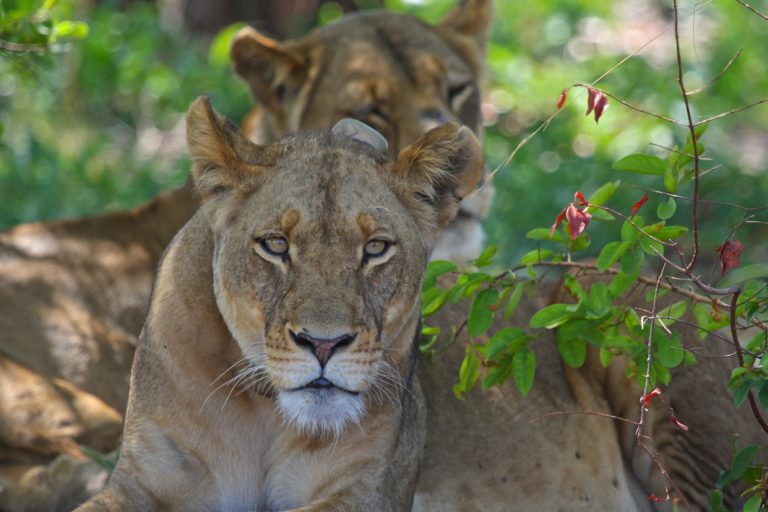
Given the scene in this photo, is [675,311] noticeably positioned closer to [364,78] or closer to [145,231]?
[364,78]

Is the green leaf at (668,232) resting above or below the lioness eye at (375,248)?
below

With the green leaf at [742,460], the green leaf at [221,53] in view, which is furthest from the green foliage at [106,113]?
the green leaf at [742,460]

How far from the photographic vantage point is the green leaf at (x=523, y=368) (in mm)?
3314

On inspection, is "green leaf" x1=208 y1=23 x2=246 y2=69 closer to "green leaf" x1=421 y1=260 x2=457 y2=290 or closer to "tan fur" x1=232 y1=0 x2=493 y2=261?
"tan fur" x1=232 y1=0 x2=493 y2=261

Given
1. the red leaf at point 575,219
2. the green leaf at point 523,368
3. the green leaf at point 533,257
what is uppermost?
the red leaf at point 575,219

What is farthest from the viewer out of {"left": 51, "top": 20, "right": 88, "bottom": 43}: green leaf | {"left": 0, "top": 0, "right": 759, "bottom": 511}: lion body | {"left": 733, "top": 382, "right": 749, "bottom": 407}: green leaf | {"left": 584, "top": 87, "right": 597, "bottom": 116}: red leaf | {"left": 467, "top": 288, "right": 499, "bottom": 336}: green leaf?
{"left": 51, "top": 20, "right": 88, "bottom": 43}: green leaf

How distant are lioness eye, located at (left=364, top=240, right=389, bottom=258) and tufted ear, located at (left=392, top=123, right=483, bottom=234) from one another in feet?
0.78

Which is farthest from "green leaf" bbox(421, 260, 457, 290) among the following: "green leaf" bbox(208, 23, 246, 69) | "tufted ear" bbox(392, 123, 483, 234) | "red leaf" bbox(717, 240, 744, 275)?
"green leaf" bbox(208, 23, 246, 69)

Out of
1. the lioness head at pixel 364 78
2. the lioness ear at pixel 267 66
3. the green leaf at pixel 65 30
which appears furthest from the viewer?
the lioness ear at pixel 267 66

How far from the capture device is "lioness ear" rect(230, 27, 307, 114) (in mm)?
5035

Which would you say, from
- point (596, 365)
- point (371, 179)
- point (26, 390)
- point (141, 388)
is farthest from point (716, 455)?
point (26, 390)

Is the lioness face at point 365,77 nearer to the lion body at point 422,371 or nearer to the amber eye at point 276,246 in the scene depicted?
the lion body at point 422,371

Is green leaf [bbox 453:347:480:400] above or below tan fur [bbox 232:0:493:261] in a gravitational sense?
below

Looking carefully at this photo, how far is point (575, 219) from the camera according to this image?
2.96 m
